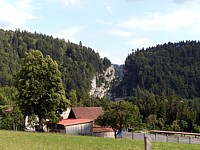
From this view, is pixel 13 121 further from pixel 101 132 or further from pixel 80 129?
pixel 101 132

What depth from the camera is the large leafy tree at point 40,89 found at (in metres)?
44.0

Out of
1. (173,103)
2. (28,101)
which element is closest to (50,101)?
(28,101)

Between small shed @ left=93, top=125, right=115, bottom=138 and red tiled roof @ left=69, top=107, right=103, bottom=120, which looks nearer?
small shed @ left=93, top=125, right=115, bottom=138

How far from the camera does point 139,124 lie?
48.8m

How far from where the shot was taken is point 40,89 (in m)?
43.9

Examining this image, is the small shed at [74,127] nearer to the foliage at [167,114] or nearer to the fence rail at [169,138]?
the fence rail at [169,138]

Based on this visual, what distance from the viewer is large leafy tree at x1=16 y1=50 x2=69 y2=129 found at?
144ft

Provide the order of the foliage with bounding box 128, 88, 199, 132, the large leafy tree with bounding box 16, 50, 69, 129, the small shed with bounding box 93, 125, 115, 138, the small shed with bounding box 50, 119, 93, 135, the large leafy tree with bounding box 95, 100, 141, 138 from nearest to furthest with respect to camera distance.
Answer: the large leafy tree with bounding box 16, 50, 69, 129, the large leafy tree with bounding box 95, 100, 141, 138, the small shed with bounding box 50, 119, 93, 135, the small shed with bounding box 93, 125, 115, 138, the foliage with bounding box 128, 88, 199, 132

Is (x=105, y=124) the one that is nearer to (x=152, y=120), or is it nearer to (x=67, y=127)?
(x=67, y=127)

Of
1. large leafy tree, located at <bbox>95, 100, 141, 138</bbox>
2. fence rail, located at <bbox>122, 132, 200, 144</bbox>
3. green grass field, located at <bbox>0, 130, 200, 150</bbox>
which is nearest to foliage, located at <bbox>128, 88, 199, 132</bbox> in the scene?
fence rail, located at <bbox>122, 132, 200, 144</bbox>

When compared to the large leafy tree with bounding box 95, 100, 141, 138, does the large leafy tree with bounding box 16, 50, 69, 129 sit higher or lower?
higher

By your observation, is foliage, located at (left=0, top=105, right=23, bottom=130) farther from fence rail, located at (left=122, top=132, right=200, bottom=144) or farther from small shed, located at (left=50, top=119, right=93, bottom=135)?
fence rail, located at (left=122, top=132, right=200, bottom=144)

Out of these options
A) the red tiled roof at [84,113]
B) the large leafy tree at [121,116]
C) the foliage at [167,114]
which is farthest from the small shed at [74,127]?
the foliage at [167,114]

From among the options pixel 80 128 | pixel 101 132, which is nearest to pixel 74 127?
pixel 80 128
